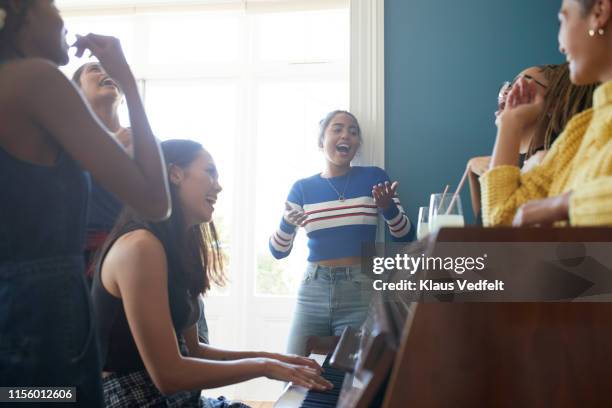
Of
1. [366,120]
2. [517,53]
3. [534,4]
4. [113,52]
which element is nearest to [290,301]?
[366,120]

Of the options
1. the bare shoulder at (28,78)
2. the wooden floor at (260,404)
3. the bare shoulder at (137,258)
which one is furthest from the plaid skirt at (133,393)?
the wooden floor at (260,404)

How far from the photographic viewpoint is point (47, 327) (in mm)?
798

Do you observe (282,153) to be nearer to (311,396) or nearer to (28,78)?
(311,396)

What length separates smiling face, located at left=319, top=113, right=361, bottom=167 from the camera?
254cm

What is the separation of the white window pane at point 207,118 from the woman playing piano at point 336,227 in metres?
0.91

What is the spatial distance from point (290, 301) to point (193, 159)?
2.01m

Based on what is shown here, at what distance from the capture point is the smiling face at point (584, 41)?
835 mm

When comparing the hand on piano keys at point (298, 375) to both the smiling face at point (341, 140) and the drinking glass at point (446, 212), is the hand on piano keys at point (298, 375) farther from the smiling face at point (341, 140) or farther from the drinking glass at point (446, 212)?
the smiling face at point (341, 140)

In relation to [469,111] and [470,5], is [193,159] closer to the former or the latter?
[469,111]

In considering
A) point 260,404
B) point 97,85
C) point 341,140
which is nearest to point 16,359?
point 97,85

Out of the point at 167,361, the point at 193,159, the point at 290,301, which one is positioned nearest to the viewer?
the point at 167,361

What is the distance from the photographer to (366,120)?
2.78 m

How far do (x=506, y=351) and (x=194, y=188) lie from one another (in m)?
0.98

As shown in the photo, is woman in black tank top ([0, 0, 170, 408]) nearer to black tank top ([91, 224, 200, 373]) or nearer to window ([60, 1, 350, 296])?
black tank top ([91, 224, 200, 373])
